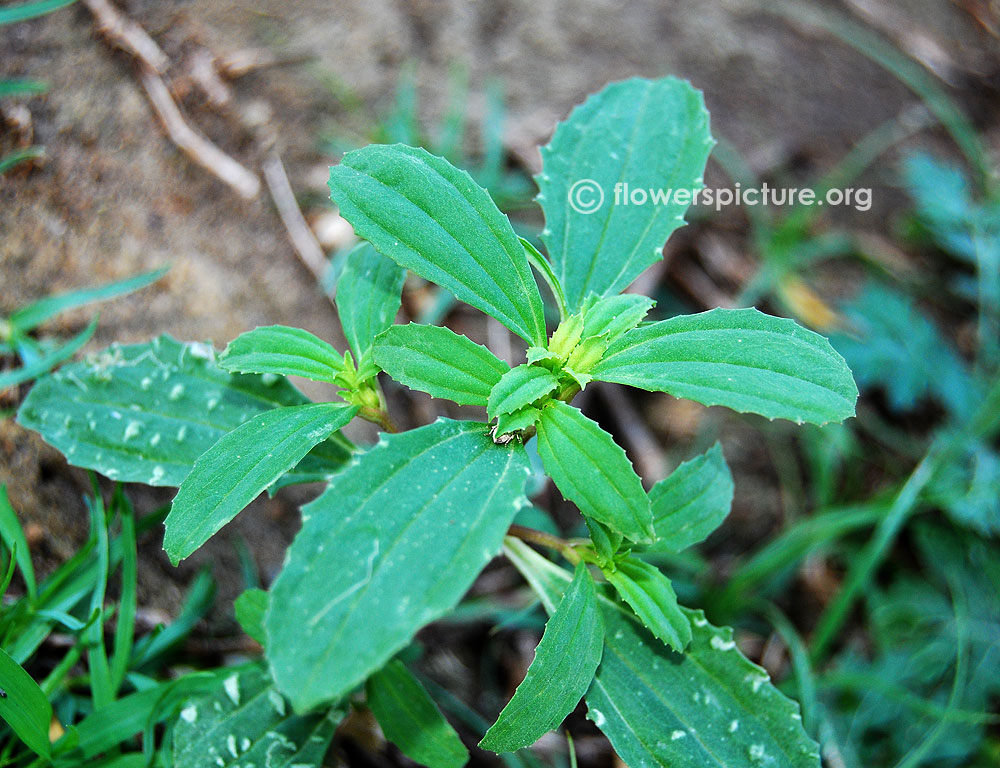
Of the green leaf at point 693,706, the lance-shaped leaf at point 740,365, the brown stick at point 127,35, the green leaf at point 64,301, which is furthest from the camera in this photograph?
the brown stick at point 127,35

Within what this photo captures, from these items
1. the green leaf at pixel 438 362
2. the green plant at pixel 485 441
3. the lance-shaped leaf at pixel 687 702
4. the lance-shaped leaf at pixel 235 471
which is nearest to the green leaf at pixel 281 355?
the green plant at pixel 485 441

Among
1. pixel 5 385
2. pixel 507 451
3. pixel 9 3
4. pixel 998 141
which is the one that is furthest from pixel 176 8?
pixel 998 141

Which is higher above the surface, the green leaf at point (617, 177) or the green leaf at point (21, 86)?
the green leaf at point (21, 86)

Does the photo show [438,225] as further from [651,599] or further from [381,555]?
[651,599]

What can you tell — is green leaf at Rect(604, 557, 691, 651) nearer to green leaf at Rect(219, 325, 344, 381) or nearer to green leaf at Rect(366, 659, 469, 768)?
green leaf at Rect(366, 659, 469, 768)

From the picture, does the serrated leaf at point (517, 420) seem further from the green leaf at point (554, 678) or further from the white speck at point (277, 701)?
the white speck at point (277, 701)

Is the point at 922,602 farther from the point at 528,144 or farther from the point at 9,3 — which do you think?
the point at 9,3

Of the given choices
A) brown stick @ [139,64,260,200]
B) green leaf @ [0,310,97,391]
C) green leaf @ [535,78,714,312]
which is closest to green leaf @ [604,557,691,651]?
green leaf @ [535,78,714,312]

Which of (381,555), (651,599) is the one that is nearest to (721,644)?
(651,599)
